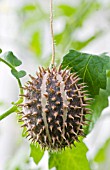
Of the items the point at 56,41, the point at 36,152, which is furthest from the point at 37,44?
the point at 36,152

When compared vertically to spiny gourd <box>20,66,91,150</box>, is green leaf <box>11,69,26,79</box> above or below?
above

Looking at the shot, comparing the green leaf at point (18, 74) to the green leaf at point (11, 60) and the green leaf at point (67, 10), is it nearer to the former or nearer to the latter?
the green leaf at point (11, 60)

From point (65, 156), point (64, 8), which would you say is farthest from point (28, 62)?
point (65, 156)

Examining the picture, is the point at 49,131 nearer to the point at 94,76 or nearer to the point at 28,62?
the point at 94,76

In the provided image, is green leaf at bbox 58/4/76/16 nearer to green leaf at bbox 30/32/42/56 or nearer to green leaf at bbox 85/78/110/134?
green leaf at bbox 30/32/42/56

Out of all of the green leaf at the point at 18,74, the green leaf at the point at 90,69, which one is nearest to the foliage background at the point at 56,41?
the green leaf at the point at 90,69

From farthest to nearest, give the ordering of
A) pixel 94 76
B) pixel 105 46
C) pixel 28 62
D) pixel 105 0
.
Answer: pixel 28 62, pixel 105 46, pixel 105 0, pixel 94 76

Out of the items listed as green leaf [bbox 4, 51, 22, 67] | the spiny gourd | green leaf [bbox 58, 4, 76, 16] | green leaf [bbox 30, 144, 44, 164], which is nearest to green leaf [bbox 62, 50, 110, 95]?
the spiny gourd
